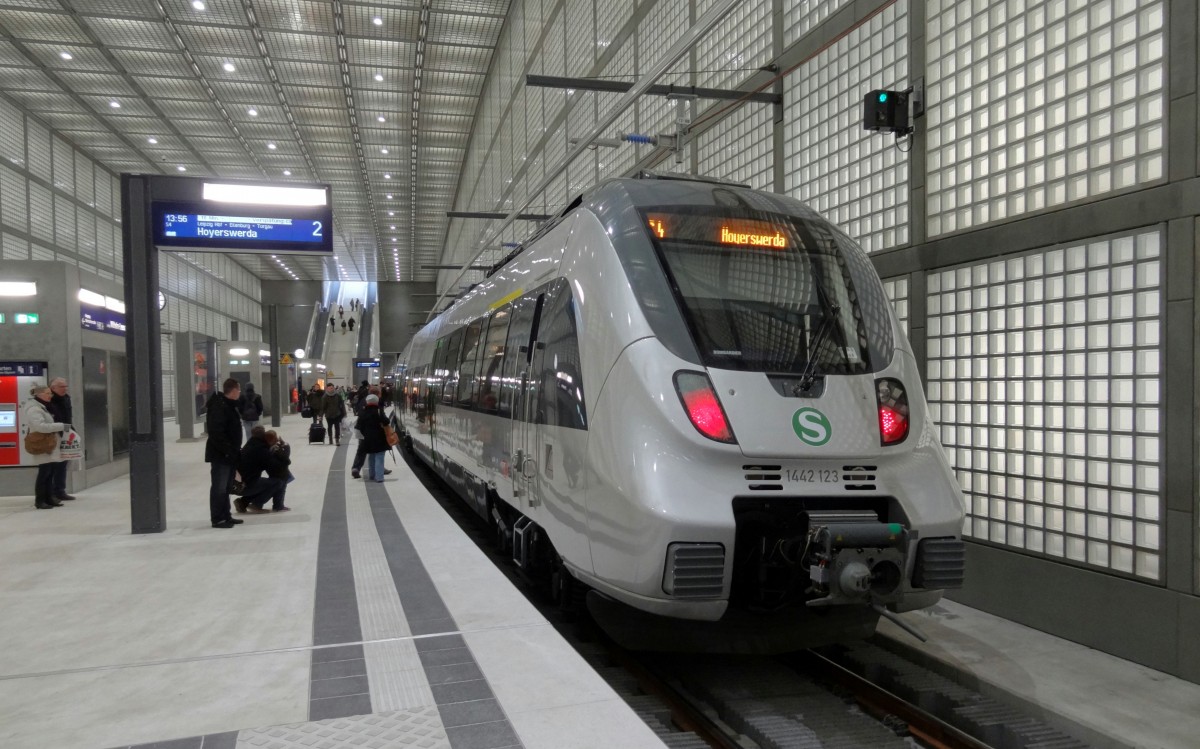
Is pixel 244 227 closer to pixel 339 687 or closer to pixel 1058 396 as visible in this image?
pixel 339 687

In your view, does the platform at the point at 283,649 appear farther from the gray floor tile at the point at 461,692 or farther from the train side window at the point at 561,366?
the train side window at the point at 561,366

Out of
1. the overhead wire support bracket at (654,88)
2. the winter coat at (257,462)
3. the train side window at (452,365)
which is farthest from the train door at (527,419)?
the winter coat at (257,462)

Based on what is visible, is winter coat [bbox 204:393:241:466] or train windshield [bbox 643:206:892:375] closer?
train windshield [bbox 643:206:892:375]

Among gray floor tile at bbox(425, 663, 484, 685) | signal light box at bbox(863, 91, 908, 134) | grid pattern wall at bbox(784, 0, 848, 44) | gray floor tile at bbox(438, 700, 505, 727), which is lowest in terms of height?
gray floor tile at bbox(425, 663, 484, 685)

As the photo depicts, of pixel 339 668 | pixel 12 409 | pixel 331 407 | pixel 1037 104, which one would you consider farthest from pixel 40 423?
pixel 331 407

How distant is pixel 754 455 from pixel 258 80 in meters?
23.7

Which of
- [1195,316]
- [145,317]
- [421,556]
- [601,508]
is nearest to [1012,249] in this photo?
[1195,316]

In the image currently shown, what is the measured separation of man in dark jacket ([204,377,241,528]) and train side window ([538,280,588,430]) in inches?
164

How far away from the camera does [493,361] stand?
22.3 ft

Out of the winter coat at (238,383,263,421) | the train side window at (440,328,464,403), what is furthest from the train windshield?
the winter coat at (238,383,263,421)

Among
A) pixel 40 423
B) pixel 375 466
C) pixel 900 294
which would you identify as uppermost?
pixel 900 294

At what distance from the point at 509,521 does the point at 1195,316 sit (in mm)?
4874

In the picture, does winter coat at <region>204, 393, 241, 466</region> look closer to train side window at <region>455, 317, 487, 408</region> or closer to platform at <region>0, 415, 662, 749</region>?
platform at <region>0, 415, 662, 749</region>

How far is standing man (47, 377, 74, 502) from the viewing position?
9641 mm
